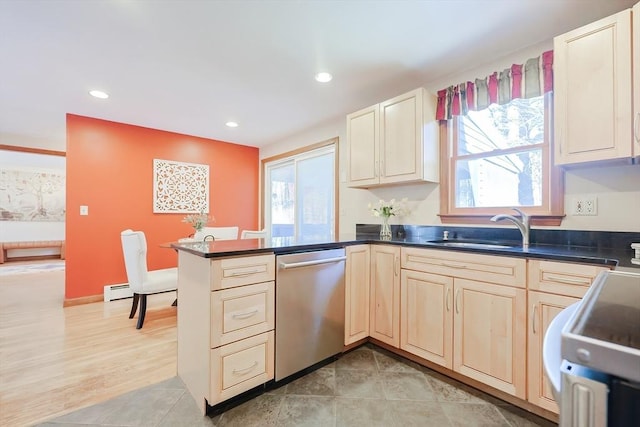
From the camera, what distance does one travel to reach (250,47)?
2080mm

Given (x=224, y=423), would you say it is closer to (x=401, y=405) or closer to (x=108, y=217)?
(x=401, y=405)

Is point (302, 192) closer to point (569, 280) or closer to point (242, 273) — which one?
point (242, 273)

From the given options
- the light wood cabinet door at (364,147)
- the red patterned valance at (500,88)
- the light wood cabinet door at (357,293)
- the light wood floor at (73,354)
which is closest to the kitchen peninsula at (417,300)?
the light wood cabinet door at (357,293)

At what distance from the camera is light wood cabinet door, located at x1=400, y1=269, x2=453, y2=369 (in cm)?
186

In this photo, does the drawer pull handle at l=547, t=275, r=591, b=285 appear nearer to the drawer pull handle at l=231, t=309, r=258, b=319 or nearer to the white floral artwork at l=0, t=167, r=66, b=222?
the drawer pull handle at l=231, t=309, r=258, b=319

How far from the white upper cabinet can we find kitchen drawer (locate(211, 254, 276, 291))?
4.50 feet

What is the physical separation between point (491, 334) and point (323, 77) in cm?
231

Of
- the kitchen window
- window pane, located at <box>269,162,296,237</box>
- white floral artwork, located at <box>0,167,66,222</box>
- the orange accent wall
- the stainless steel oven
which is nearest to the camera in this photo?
the stainless steel oven

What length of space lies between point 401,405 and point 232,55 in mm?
2629

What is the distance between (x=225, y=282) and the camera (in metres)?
1.53

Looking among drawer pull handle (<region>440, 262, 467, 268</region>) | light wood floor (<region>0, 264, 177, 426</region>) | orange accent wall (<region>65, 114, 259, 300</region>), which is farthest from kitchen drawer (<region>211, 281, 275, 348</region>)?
orange accent wall (<region>65, 114, 259, 300</region>)

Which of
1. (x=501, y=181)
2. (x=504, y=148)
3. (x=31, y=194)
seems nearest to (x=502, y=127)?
(x=504, y=148)

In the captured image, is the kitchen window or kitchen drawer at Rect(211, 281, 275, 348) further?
the kitchen window

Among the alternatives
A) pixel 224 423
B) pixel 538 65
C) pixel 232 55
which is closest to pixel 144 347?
pixel 224 423
